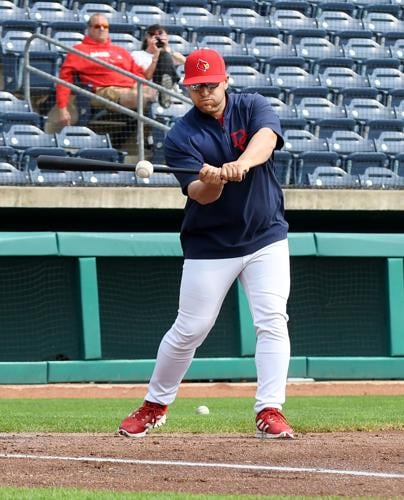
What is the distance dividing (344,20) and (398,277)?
490 cm

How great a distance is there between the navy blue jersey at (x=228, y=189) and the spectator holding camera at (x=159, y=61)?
7.40 m

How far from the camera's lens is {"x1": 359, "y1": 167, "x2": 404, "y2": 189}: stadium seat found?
13977 mm

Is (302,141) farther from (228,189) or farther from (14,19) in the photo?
(228,189)

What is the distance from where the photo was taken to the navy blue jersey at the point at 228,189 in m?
5.93

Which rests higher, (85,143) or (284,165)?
(85,143)

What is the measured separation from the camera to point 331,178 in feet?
45.8

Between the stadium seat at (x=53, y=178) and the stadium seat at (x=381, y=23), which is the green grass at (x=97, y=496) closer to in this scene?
the stadium seat at (x=53, y=178)

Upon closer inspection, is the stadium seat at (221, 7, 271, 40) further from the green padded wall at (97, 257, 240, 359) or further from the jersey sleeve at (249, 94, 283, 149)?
the jersey sleeve at (249, 94, 283, 149)

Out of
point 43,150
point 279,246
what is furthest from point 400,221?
point 279,246

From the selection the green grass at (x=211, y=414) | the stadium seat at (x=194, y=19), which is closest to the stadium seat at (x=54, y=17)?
the stadium seat at (x=194, y=19)

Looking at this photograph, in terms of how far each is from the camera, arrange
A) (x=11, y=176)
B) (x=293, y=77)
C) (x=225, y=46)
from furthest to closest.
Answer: (x=225, y=46) → (x=293, y=77) → (x=11, y=176)

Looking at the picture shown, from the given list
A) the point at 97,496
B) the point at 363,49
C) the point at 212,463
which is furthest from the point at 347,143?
the point at 97,496

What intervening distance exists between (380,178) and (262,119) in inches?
336

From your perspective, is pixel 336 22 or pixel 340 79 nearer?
pixel 340 79
